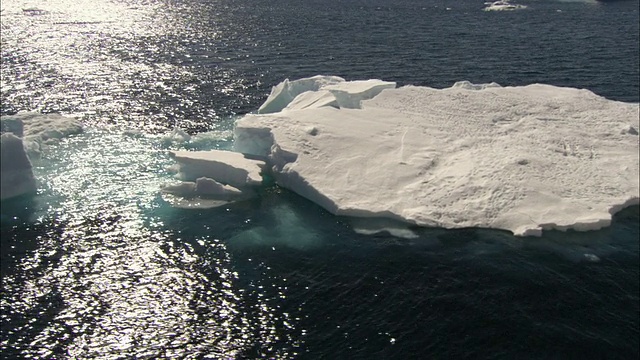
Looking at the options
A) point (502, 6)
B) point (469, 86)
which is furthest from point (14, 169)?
point (502, 6)

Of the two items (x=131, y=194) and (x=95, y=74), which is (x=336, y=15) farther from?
(x=131, y=194)

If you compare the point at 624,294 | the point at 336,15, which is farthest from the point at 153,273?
the point at 336,15

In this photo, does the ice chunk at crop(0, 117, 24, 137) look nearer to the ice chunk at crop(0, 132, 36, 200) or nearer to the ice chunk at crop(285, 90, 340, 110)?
the ice chunk at crop(0, 132, 36, 200)

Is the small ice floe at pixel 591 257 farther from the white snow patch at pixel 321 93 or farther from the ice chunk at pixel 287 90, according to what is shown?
the ice chunk at pixel 287 90

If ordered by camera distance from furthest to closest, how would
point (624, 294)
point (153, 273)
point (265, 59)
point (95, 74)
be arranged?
point (265, 59) → point (95, 74) → point (153, 273) → point (624, 294)

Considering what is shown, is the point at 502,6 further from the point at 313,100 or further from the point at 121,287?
the point at 121,287

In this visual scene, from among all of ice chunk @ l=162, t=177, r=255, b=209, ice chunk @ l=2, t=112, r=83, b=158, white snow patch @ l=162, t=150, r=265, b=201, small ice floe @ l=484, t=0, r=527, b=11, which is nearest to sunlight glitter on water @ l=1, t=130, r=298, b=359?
ice chunk @ l=162, t=177, r=255, b=209

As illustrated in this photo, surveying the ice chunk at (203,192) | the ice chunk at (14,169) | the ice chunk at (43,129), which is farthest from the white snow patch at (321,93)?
the ice chunk at (14,169)
